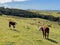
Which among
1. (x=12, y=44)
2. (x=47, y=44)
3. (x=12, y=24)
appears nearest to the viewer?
(x=12, y=44)

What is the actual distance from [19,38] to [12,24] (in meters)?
10.7

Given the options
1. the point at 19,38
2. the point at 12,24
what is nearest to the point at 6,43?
the point at 19,38

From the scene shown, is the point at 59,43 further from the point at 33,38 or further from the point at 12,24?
the point at 12,24

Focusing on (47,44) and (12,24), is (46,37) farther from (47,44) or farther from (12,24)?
(12,24)

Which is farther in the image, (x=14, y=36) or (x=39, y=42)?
(x=14, y=36)

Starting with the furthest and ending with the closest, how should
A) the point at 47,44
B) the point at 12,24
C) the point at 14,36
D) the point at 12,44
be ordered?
the point at 12,24, the point at 14,36, the point at 47,44, the point at 12,44

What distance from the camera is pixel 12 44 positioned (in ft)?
119

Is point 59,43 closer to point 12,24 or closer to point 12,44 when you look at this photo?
point 12,44

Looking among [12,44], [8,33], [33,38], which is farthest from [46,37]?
[12,44]

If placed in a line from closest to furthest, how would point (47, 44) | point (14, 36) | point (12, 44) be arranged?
point (12, 44)
point (47, 44)
point (14, 36)

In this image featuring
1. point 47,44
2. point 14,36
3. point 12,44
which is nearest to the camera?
point 12,44

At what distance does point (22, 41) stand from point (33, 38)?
3321mm

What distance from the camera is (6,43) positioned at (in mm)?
36719

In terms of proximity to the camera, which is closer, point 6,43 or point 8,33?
point 6,43
